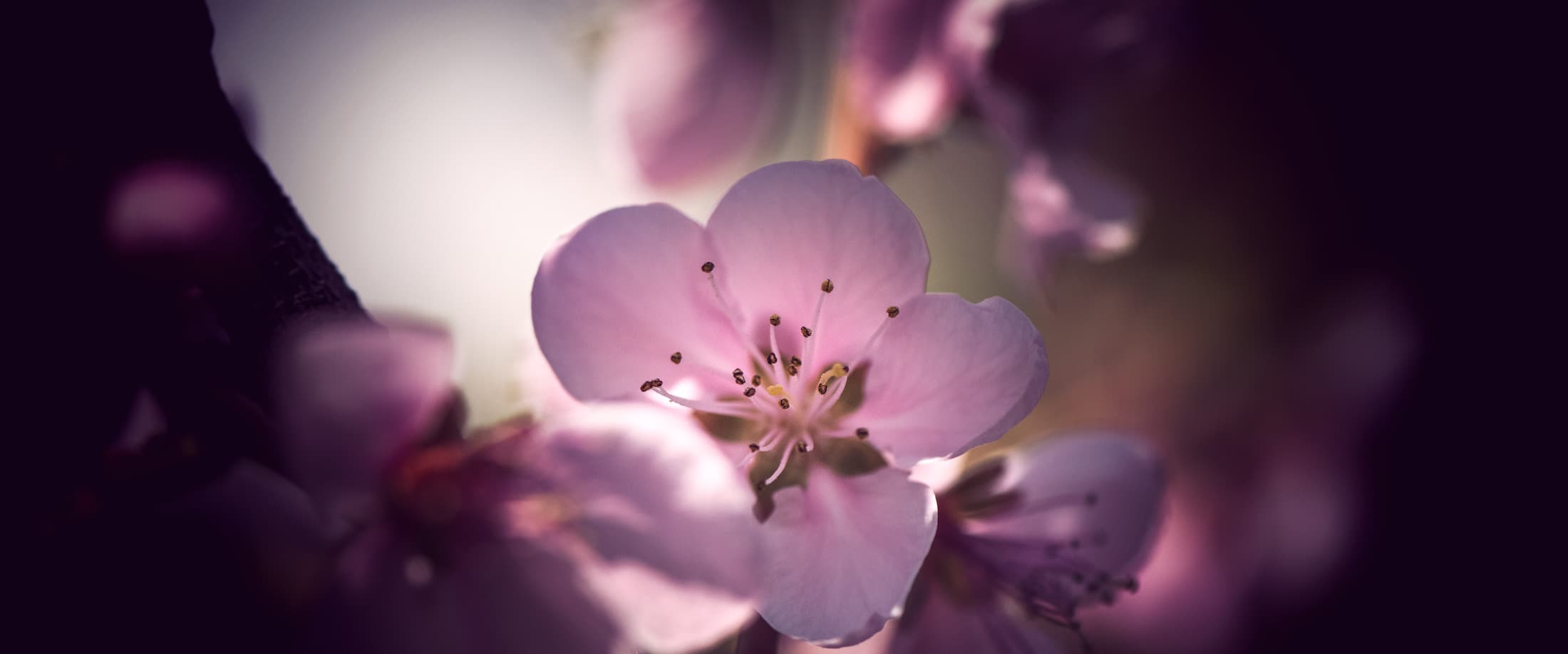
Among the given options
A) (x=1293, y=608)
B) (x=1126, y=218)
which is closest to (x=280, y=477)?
(x=1126, y=218)

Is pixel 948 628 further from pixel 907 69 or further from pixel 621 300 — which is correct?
pixel 907 69

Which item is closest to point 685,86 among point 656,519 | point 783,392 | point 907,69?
point 907,69

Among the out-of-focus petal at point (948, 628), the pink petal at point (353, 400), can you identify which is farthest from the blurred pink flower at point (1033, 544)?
the pink petal at point (353, 400)

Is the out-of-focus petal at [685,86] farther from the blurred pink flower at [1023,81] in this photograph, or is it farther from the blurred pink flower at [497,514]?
the blurred pink flower at [497,514]

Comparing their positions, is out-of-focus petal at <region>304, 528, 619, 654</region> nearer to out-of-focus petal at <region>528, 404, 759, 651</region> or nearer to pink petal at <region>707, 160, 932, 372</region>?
out-of-focus petal at <region>528, 404, 759, 651</region>

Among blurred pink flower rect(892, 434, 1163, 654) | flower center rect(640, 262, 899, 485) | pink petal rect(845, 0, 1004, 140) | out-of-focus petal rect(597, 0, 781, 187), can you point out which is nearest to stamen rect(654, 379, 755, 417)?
flower center rect(640, 262, 899, 485)

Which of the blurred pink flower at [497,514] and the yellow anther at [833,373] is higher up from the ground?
the yellow anther at [833,373]
